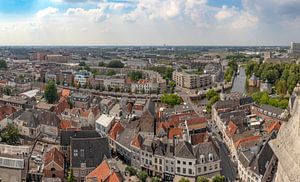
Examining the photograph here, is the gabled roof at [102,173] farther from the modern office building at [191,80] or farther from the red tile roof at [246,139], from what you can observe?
the modern office building at [191,80]

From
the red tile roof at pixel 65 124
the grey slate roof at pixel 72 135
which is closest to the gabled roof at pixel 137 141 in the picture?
the grey slate roof at pixel 72 135

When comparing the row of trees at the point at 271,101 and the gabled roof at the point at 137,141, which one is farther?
the row of trees at the point at 271,101

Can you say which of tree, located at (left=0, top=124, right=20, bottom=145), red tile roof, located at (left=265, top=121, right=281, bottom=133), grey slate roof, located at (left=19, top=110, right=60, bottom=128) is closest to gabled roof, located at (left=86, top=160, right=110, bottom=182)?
tree, located at (left=0, top=124, right=20, bottom=145)

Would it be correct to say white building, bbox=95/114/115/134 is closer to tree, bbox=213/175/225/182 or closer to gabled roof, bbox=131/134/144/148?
gabled roof, bbox=131/134/144/148

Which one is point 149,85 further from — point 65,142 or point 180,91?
point 65,142

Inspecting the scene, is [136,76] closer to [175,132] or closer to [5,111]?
[5,111]
